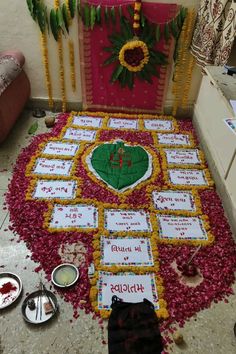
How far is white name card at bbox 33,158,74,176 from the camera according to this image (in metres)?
2.34

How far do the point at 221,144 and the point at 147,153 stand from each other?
0.61 m

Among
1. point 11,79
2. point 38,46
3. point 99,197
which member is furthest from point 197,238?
point 38,46

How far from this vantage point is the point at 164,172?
94.0 inches

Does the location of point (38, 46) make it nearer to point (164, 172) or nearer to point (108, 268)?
point (164, 172)

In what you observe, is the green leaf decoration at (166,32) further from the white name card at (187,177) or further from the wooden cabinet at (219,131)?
the white name card at (187,177)

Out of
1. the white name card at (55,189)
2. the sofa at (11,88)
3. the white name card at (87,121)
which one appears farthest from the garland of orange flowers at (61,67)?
the white name card at (55,189)

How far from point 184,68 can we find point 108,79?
71 cm

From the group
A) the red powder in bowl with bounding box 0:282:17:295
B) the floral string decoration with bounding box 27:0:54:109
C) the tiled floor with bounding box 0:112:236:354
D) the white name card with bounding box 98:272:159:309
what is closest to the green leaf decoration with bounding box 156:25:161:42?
the floral string decoration with bounding box 27:0:54:109

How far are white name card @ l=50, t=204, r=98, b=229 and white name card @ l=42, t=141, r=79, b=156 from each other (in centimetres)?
61

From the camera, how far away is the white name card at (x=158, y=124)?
9.53 feet

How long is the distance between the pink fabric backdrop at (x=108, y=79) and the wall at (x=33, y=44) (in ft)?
0.24

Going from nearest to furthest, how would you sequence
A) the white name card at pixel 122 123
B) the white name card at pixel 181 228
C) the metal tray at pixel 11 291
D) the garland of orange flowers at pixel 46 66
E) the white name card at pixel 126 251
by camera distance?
1. the metal tray at pixel 11 291
2. the white name card at pixel 126 251
3. the white name card at pixel 181 228
4. the garland of orange flowers at pixel 46 66
5. the white name card at pixel 122 123

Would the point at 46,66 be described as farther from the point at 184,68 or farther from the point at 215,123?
the point at 215,123

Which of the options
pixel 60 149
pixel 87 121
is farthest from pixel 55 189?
pixel 87 121
